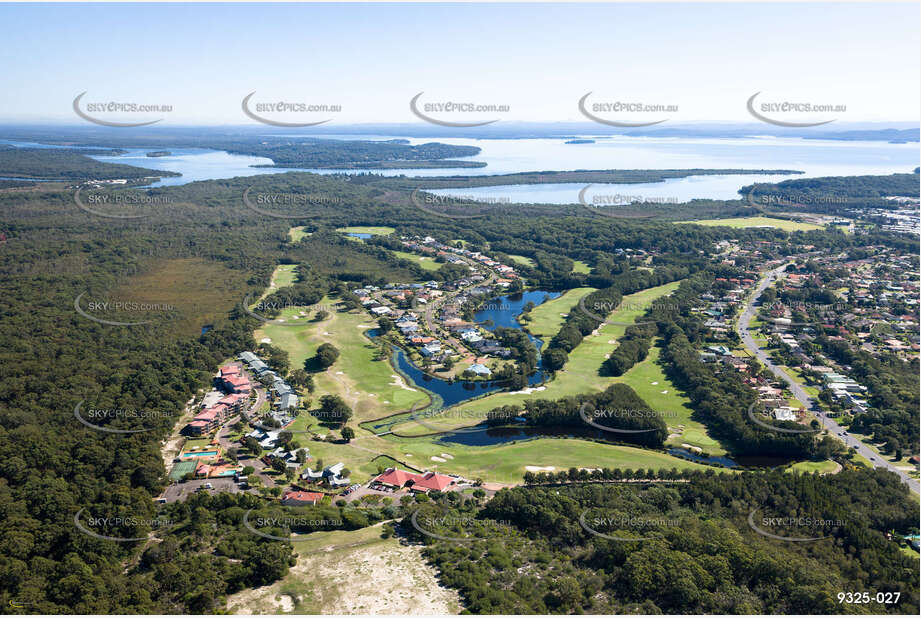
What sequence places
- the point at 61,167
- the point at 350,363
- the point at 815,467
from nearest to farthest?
the point at 815,467, the point at 350,363, the point at 61,167

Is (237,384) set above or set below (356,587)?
above

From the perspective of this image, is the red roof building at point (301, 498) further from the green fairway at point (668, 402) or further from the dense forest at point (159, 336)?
the green fairway at point (668, 402)

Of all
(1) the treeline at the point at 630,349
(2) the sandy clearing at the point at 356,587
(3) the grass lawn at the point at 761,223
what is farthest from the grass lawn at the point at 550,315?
(3) the grass lawn at the point at 761,223

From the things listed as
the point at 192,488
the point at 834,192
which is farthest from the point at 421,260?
the point at 834,192

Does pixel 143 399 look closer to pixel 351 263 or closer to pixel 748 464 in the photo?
pixel 748 464

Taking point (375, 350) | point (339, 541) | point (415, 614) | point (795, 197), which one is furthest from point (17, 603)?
point (795, 197)

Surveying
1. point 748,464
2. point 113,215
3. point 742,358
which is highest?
point 113,215

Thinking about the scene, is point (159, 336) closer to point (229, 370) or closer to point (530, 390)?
point (229, 370)

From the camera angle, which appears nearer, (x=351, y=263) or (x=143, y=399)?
(x=143, y=399)
